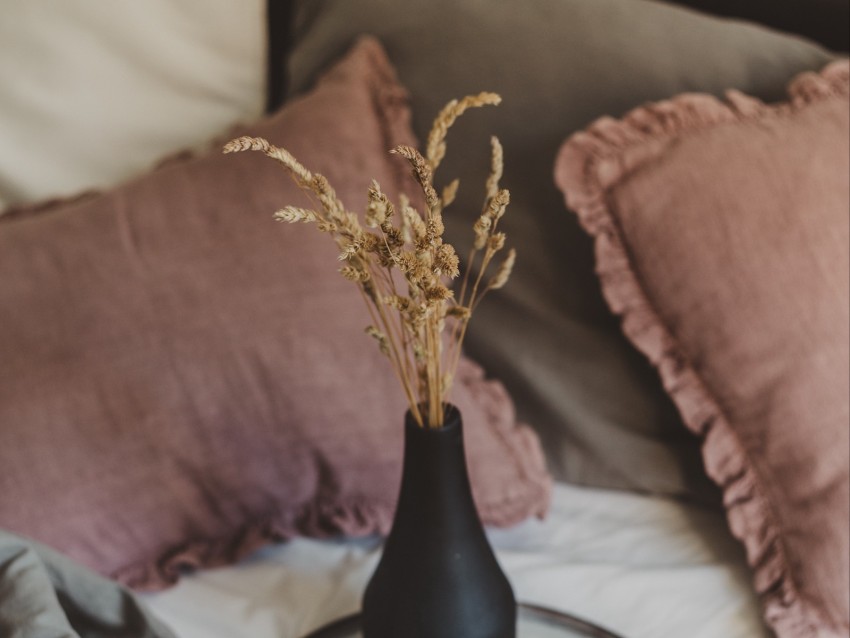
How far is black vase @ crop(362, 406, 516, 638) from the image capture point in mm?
558

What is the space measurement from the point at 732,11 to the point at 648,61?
20 cm

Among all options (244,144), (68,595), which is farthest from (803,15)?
(68,595)

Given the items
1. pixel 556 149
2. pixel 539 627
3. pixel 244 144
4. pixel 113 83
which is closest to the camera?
pixel 244 144

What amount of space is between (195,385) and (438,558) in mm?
294

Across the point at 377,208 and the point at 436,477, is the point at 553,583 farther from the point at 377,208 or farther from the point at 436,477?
the point at 377,208

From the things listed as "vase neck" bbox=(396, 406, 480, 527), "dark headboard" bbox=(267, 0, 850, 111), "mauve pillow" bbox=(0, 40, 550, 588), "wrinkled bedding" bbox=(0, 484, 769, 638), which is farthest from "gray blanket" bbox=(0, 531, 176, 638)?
"dark headboard" bbox=(267, 0, 850, 111)

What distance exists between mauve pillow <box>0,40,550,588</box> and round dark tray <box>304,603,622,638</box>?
0.36 feet

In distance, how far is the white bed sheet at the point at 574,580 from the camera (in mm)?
730

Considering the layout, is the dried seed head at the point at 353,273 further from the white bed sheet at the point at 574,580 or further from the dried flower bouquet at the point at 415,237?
the white bed sheet at the point at 574,580

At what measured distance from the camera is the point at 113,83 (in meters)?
0.95

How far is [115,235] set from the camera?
0.77m

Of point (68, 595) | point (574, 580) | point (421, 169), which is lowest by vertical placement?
point (574, 580)

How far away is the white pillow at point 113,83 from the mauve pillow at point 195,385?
195 mm

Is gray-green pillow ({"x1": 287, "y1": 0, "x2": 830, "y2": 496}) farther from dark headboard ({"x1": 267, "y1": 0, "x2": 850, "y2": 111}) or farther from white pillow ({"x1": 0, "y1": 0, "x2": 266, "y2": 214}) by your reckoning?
white pillow ({"x1": 0, "y1": 0, "x2": 266, "y2": 214})
